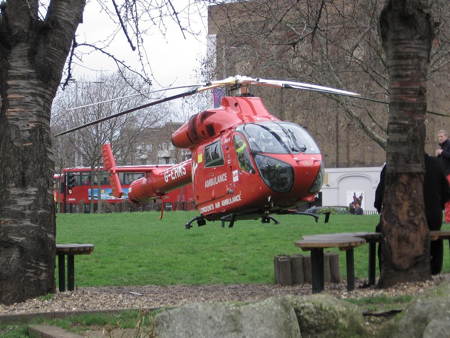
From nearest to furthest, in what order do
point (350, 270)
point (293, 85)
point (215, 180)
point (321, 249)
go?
point (321, 249), point (350, 270), point (293, 85), point (215, 180)

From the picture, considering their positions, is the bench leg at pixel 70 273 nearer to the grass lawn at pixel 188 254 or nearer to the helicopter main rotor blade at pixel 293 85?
the grass lawn at pixel 188 254

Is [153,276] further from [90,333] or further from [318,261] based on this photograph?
[90,333]

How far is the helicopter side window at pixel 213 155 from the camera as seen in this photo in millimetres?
10758

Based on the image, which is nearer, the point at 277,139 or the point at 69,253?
the point at 69,253

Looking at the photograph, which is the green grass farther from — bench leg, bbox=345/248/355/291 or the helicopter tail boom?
the helicopter tail boom

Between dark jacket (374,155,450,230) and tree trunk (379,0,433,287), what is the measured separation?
68 cm

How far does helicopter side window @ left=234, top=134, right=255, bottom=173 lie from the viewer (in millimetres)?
10133

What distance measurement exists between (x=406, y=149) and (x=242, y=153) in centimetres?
261

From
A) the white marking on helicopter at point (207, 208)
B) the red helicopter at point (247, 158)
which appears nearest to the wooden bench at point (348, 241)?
the red helicopter at point (247, 158)

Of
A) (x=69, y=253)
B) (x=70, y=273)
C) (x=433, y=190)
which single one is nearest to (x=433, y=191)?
(x=433, y=190)

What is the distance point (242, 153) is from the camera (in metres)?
10.2

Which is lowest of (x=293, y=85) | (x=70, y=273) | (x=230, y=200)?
(x=70, y=273)

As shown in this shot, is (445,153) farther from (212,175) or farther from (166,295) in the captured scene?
(166,295)

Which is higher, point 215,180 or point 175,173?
point 175,173
